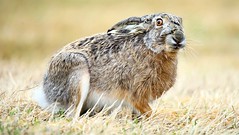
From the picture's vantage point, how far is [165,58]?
21.9 feet

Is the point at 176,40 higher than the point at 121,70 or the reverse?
higher

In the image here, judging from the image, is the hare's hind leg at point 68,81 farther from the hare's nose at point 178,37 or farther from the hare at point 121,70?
the hare's nose at point 178,37

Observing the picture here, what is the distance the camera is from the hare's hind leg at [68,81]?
6.61 meters

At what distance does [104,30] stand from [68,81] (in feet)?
47.8

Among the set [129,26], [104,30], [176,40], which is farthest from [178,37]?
[104,30]

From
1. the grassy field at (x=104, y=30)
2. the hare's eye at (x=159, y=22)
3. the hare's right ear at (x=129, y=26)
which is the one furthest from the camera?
the hare's right ear at (x=129, y=26)

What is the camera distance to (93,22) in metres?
22.5

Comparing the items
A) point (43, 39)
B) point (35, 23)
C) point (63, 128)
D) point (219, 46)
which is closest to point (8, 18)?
point (35, 23)

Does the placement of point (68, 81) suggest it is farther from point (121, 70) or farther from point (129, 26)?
point (129, 26)

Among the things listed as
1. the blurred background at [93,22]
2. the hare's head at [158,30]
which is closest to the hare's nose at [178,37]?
the hare's head at [158,30]

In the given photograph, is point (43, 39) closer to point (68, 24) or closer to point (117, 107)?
point (68, 24)

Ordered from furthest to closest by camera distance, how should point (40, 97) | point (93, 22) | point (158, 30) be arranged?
point (93, 22) < point (40, 97) < point (158, 30)

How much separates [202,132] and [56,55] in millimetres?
2174

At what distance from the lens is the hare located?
6609 millimetres
